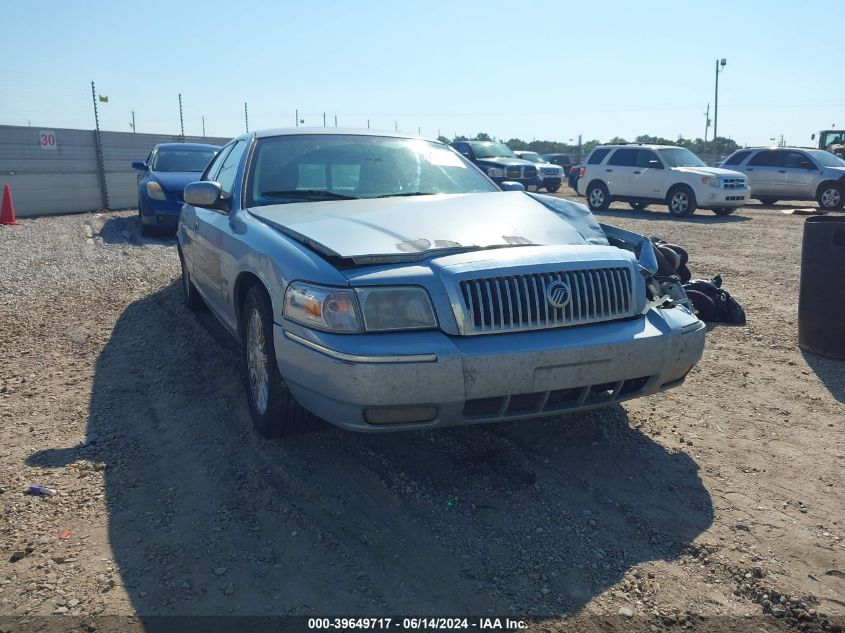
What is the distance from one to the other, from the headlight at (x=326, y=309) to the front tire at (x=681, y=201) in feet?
51.3

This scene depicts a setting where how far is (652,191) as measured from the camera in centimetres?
1805

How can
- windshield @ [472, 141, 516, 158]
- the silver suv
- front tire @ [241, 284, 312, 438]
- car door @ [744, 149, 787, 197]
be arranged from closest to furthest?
front tire @ [241, 284, 312, 438] < the silver suv < car door @ [744, 149, 787, 197] < windshield @ [472, 141, 516, 158]

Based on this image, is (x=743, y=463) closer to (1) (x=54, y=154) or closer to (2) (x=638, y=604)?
(2) (x=638, y=604)

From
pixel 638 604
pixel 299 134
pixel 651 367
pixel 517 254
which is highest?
pixel 299 134

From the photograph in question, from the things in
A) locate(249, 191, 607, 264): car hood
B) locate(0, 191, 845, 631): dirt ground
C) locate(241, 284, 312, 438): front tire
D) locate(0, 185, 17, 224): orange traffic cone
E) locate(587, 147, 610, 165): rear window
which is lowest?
locate(0, 191, 845, 631): dirt ground

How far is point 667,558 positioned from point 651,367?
908 millimetres

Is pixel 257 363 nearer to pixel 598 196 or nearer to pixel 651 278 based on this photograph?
pixel 651 278

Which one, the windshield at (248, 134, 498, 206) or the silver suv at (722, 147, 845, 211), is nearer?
the windshield at (248, 134, 498, 206)

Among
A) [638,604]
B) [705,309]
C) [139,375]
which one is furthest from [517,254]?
[705,309]

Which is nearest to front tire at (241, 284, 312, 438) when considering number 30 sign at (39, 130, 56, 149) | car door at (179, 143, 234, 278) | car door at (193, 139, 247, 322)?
car door at (193, 139, 247, 322)

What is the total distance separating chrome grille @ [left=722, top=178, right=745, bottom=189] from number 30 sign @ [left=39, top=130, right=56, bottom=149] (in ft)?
50.3

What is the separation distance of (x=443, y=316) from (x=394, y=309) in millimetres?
210

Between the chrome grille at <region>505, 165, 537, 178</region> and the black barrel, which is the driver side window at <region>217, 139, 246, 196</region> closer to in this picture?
the black barrel

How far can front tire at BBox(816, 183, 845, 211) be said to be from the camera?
61.5 ft
